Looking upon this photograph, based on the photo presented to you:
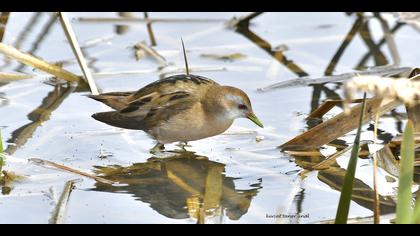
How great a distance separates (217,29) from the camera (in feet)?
25.0

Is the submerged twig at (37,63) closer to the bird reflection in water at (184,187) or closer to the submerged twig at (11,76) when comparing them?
the submerged twig at (11,76)

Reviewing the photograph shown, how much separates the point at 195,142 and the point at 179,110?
378 millimetres

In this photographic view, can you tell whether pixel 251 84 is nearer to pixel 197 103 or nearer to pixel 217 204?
pixel 197 103

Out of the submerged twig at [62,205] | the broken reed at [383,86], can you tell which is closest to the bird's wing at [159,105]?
the submerged twig at [62,205]

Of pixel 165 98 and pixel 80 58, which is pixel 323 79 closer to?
pixel 165 98

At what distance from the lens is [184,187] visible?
15.5 ft

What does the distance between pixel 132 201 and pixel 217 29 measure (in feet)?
11.3

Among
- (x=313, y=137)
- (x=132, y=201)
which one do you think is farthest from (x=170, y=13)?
(x=132, y=201)

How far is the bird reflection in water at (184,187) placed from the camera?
434 cm

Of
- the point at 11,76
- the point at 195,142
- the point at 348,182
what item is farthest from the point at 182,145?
the point at 348,182

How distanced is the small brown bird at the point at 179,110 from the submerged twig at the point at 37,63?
966mm

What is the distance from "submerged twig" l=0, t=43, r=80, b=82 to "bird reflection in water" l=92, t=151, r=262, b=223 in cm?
148

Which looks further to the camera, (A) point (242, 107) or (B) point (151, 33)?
(B) point (151, 33)

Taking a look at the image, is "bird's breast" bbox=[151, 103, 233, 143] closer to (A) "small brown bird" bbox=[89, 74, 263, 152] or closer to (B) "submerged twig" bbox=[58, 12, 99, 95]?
(A) "small brown bird" bbox=[89, 74, 263, 152]
